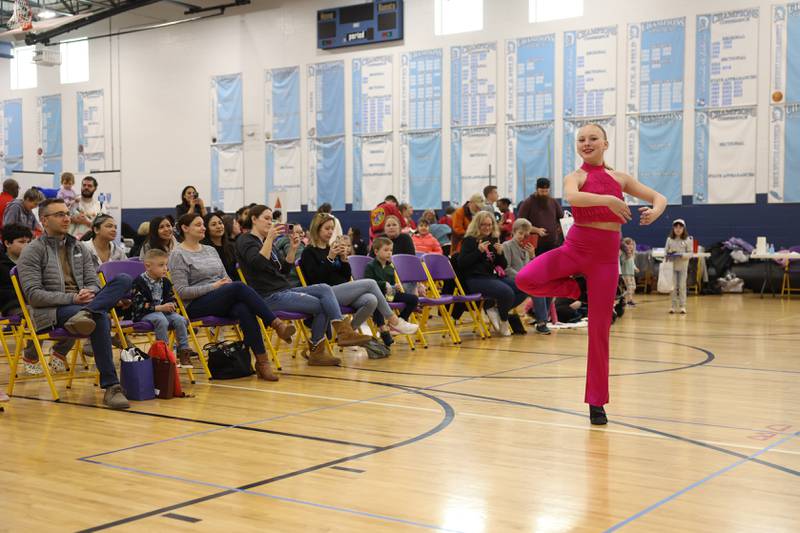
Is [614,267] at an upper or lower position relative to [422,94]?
lower

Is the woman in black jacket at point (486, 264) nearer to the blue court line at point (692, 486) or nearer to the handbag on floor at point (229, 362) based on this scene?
the handbag on floor at point (229, 362)

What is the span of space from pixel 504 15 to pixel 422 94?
2.20 meters

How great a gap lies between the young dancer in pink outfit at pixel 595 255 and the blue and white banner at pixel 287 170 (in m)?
14.4

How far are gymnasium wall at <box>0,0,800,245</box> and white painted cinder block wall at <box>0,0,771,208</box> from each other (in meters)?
0.02

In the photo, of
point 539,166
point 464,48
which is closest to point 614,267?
point 539,166

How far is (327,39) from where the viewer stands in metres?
18.2

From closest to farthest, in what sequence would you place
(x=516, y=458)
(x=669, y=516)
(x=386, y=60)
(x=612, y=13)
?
(x=669, y=516)
(x=516, y=458)
(x=612, y=13)
(x=386, y=60)

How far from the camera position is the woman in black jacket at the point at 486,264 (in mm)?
8641

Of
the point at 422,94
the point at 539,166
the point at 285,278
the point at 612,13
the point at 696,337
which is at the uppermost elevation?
the point at 612,13

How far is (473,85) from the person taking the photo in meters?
16.7

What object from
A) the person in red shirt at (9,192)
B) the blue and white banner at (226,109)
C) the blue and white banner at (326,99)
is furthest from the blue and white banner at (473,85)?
the person in red shirt at (9,192)

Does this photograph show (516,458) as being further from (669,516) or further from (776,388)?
(776,388)

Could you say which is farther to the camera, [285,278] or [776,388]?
[285,278]

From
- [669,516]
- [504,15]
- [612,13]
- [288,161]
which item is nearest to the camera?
[669,516]
